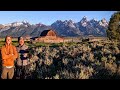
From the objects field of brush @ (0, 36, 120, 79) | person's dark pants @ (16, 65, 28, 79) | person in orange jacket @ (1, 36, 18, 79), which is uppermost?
person in orange jacket @ (1, 36, 18, 79)

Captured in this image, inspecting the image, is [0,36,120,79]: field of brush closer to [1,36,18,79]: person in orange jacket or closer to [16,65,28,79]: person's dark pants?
[16,65,28,79]: person's dark pants

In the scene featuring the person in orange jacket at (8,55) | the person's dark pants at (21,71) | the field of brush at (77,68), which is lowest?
the field of brush at (77,68)

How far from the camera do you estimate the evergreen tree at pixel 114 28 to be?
2562 centimetres

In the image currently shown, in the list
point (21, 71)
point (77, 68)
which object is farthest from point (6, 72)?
point (77, 68)

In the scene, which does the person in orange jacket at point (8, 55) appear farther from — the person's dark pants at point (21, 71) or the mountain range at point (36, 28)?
the mountain range at point (36, 28)

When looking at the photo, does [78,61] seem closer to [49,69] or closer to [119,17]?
[49,69]

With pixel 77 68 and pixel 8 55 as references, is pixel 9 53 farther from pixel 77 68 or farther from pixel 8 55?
pixel 77 68

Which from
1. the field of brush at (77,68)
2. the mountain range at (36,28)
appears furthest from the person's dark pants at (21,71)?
the mountain range at (36,28)

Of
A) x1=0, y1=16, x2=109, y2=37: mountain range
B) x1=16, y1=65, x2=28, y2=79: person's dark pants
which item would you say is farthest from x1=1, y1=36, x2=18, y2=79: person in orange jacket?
x1=0, y1=16, x2=109, y2=37: mountain range

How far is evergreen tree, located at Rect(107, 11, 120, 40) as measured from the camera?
25.6m

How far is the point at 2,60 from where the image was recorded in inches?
370

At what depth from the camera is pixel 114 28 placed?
2656cm
